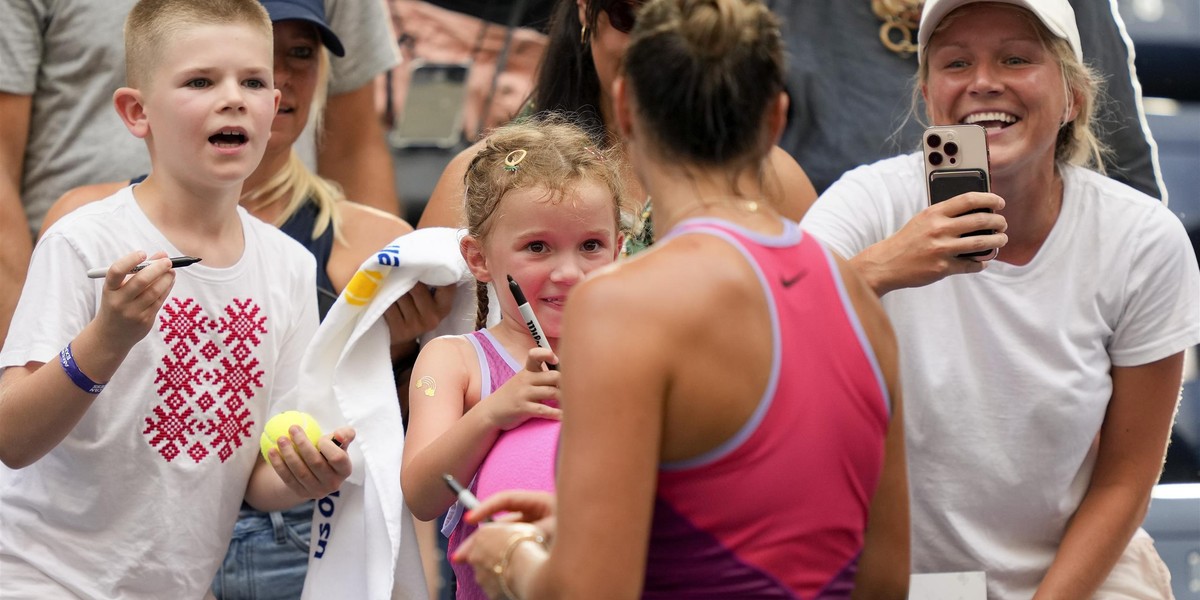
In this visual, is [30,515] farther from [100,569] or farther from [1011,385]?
[1011,385]

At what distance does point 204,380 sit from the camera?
6.28 ft

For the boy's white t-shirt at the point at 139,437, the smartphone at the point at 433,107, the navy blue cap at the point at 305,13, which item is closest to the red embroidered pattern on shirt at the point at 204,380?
the boy's white t-shirt at the point at 139,437

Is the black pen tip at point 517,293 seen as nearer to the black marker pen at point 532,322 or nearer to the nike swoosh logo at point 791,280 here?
the black marker pen at point 532,322

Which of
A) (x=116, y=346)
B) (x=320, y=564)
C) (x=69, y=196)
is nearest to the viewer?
(x=116, y=346)

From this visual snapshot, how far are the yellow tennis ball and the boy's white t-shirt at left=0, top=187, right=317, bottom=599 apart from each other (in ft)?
0.40

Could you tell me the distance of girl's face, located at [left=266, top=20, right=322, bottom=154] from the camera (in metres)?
2.39

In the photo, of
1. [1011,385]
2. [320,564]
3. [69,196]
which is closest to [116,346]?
[320,564]

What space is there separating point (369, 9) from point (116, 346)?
1.24 metres

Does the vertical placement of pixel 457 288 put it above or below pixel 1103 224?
below

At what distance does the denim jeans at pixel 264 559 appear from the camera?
2102mm

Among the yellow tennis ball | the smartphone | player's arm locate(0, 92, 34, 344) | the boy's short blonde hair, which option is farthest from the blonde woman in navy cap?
the smartphone

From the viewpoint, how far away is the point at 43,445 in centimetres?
177

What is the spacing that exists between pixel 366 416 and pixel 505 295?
309 millimetres

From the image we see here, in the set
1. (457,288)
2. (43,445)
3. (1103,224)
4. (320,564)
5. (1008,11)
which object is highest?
(1008,11)
